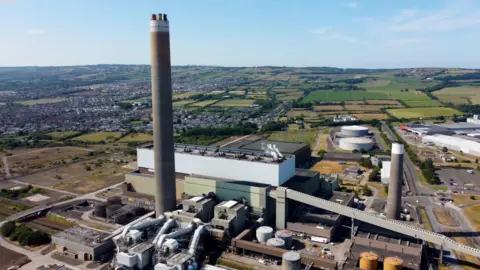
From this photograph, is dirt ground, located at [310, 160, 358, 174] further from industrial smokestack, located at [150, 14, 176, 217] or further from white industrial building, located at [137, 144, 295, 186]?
industrial smokestack, located at [150, 14, 176, 217]

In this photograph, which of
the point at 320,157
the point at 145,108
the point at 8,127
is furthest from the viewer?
the point at 145,108

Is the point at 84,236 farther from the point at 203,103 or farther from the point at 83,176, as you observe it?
the point at 203,103

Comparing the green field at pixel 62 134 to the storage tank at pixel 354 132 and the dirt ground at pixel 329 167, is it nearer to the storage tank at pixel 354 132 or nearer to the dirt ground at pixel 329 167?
the dirt ground at pixel 329 167

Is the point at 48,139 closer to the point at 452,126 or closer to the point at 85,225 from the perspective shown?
the point at 85,225

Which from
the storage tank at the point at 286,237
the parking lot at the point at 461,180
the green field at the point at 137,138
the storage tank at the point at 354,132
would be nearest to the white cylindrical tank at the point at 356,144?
the storage tank at the point at 354,132

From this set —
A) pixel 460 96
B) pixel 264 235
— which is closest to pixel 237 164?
pixel 264 235

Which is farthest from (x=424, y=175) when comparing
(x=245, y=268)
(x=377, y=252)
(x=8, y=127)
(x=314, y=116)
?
(x=8, y=127)
